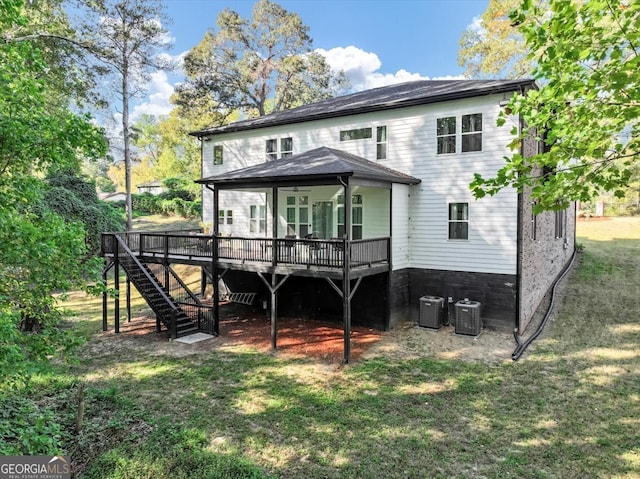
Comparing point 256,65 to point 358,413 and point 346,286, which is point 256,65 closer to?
point 346,286

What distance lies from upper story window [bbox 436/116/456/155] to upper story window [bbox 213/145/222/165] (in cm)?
1025

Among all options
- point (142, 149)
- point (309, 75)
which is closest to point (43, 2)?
point (309, 75)

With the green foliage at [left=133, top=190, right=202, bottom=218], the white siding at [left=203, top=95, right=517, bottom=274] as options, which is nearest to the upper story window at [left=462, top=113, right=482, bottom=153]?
the white siding at [left=203, top=95, right=517, bottom=274]

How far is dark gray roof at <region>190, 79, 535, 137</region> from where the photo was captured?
38.3 ft

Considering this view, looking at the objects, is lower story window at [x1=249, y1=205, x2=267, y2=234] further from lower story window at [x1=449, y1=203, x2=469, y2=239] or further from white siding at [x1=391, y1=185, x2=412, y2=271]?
lower story window at [x1=449, y1=203, x2=469, y2=239]

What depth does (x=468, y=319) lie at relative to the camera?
1170 cm

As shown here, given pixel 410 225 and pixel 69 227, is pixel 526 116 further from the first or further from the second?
pixel 410 225

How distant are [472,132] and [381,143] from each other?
3.09 metres

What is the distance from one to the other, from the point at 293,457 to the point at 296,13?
32.1 meters

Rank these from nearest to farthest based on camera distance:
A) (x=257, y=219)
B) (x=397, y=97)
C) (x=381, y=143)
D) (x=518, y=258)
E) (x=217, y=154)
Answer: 1. (x=518, y=258)
2. (x=381, y=143)
3. (x=397, y=97)
4. (x=257, y=219)
5. (x=217, y=154)

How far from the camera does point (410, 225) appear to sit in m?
13.4

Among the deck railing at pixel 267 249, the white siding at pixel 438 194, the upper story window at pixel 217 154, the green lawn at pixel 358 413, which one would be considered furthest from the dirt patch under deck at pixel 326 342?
the upper story window at pixel 217 154

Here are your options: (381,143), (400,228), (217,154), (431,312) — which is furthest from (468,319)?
(217,154)

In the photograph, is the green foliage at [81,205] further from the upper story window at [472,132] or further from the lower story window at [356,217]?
the upper story window at [472,132]
